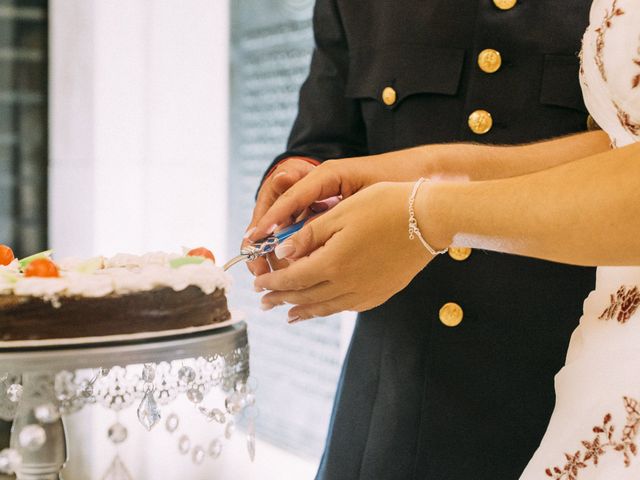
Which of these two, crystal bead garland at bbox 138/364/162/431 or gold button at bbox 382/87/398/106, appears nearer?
crystal bead garland at bbox 138/364/162/431

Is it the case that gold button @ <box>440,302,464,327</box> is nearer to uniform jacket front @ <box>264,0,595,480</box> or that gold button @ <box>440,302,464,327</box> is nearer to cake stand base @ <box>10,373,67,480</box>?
uniform jacket front @ <box>264,0,595,480</box>

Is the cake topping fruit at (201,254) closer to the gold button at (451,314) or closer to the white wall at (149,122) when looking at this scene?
the gold button at (451,314)

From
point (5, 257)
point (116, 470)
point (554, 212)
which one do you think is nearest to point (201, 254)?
point (5, 257)

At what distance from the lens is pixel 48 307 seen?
803 mm

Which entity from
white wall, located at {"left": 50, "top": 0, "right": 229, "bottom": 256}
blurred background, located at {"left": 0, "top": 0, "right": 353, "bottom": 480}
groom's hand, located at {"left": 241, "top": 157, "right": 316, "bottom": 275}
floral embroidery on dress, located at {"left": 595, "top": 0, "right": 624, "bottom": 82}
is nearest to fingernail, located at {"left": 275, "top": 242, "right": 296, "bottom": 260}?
groom's hand, located at {"left": 241, "top": 157, "right": 316, "bottom": 275}

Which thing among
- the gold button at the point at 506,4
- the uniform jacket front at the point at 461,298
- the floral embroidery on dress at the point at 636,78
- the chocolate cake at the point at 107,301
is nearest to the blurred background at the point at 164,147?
the uniform jacket front at the point at 461,298

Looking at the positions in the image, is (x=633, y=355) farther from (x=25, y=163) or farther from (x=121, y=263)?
(x=25, y=163)

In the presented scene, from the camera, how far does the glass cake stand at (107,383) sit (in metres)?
0.68

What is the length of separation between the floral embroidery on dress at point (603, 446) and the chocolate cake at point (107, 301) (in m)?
0.36

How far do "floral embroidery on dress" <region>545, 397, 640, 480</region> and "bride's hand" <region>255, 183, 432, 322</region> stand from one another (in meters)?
0.21

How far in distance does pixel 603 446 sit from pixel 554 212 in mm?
201

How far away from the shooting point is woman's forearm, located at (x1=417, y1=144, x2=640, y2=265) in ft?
2.10

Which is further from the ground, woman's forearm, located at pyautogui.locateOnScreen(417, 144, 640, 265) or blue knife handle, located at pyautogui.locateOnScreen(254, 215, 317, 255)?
woman's forearm, located at pyautogui.locateOnScreen(417, 144, 640, 265)

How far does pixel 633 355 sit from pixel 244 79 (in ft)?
7.11
